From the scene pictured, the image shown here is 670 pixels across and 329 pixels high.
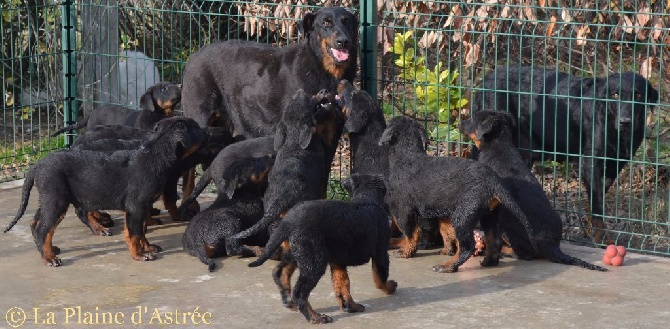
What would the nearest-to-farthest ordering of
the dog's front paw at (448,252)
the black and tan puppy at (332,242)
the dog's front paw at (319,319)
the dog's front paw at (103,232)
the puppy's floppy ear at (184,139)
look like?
1. the black and tan puppy at (332,242)
2. the dog's front paw at (319,319)
3. the puppy's floppy ear at (184,139)
4. the dog's front paw at (448,252)
5. the dog's front paw at (103,232)

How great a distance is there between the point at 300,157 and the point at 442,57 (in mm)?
4622

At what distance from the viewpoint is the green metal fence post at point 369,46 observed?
8.96 m

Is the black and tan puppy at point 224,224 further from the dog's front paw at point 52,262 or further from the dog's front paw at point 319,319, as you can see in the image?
the dog's front paw at point 319,319

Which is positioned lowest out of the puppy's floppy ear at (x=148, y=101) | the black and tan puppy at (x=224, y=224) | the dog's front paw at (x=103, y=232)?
the dog's front paw at (x=103, y=232)

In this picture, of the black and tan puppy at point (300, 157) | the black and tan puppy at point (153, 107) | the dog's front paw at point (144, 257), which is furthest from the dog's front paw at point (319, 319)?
the black and tan puppy at point (153, 107)

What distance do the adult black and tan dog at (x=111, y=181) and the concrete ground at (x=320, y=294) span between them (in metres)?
0.25

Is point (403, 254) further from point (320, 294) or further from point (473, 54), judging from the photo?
point (473, 54)

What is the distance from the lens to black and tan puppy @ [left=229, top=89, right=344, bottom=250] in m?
7.25

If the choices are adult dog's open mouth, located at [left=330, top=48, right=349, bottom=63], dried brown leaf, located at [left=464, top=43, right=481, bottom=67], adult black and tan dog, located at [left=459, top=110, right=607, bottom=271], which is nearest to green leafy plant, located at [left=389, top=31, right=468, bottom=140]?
dried brown leaf, located at [left=464, top=43, right=481, bottom=67]

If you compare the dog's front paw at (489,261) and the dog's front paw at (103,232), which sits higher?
the dog's front paw at (103,232)

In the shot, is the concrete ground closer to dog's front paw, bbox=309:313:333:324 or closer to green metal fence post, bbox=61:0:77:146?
dog's front paw, bbox=309:313:333:324

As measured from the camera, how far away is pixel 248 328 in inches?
242

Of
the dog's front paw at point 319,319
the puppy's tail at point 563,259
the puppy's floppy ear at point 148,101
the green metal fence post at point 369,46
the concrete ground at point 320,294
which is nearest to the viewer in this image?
the dog's front paw at point 319,319

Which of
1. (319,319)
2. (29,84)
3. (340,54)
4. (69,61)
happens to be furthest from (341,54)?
(29,84)
